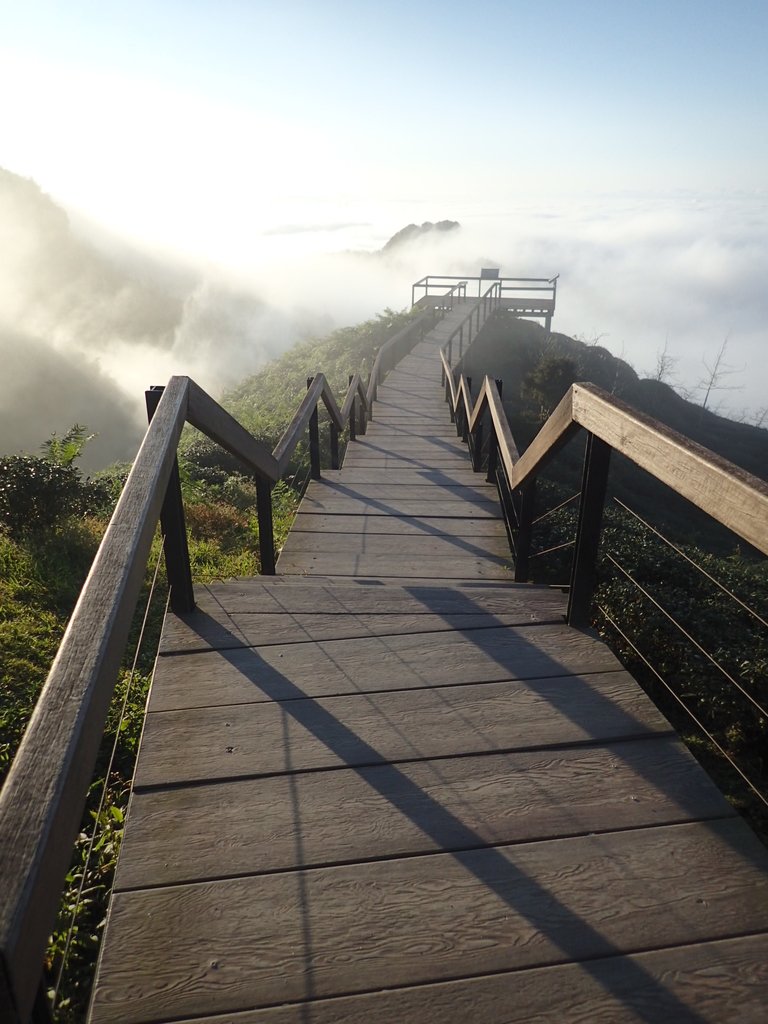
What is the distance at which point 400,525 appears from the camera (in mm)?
5648

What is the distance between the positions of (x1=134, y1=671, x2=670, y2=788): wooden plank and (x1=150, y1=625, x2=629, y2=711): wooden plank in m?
0.05

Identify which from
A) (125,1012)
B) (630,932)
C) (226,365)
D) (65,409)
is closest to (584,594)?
(630,932)

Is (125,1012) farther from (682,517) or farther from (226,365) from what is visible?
(226,365)

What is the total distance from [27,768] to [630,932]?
146 cm

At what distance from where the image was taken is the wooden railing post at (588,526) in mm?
2662

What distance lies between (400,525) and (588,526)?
293 centimetres

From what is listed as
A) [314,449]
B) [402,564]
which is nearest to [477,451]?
[314,449]

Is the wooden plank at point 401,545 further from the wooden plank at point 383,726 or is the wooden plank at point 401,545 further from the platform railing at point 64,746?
→ the platform railing at point 64,746

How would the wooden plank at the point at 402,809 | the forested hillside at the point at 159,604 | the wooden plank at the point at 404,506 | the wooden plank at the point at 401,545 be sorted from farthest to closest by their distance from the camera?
the wooden plank at the point at 404,506 → the wooden plank at the point at 401,545 → the forested hillside at the point at 159,604 → the wooden plank at the point at 402,809

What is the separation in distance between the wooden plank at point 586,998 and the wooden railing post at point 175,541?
1751mm

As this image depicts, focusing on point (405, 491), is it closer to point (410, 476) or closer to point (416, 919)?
point (410, 476)

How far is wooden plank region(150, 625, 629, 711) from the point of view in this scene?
255cm

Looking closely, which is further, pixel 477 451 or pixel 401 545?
pixel 477 451

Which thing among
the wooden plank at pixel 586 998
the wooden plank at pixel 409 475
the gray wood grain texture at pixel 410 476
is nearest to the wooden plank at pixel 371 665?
the wooden plank at pixel 586 998
